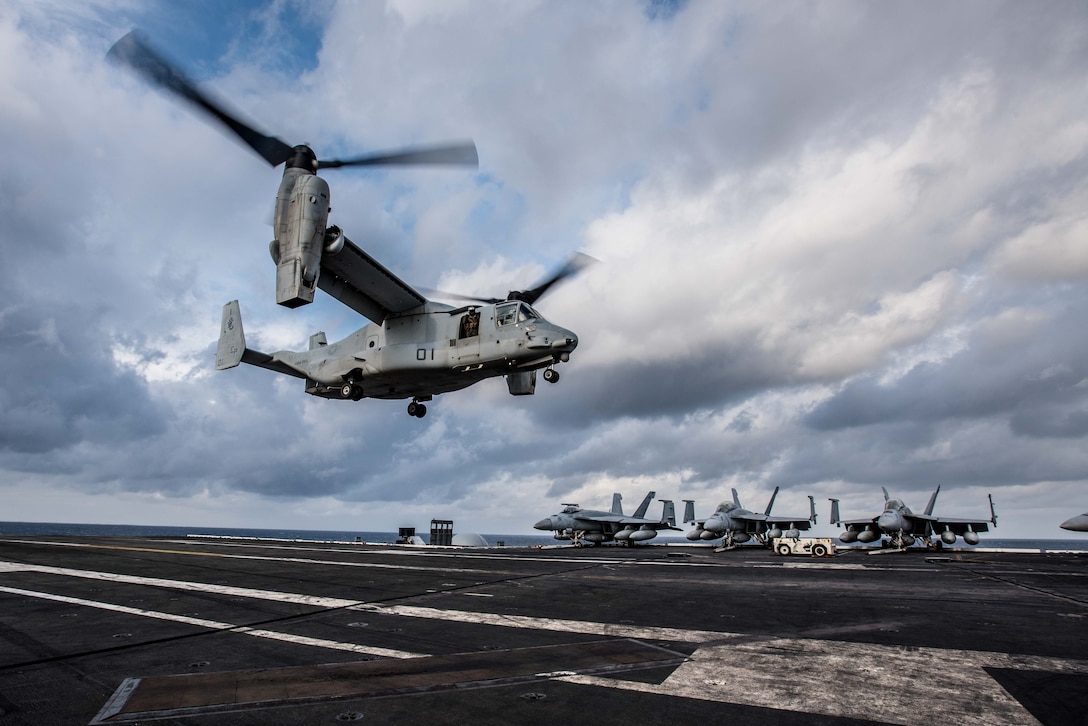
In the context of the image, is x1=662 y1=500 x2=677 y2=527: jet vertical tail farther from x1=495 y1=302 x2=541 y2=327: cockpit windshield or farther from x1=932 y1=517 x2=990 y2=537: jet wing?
x1=495 y1=302 x2=541 y2=327: cockpit windshield

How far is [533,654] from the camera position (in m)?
6.55

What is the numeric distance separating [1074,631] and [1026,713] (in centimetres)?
500

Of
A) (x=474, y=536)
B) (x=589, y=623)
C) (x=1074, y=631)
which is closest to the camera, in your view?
(x=1074, y=631)

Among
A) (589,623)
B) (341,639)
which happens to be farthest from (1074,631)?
(341,639)

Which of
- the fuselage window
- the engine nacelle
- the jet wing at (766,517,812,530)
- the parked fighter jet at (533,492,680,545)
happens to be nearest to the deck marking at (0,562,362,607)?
the engine nacelle

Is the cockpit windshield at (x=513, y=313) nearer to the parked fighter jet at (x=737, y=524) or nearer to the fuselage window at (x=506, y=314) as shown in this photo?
the fuselage window at (x=506, y=314)

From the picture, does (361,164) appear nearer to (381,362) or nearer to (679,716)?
(381,362)

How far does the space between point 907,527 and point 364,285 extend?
40.4 m

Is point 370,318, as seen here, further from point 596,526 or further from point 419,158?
point 596,526

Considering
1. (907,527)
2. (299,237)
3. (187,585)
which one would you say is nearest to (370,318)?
(299,237)

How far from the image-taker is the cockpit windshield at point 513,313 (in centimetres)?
2280

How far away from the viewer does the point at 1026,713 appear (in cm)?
448

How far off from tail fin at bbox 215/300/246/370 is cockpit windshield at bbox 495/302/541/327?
41.2 feet

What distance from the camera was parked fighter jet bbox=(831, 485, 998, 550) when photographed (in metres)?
39.8
